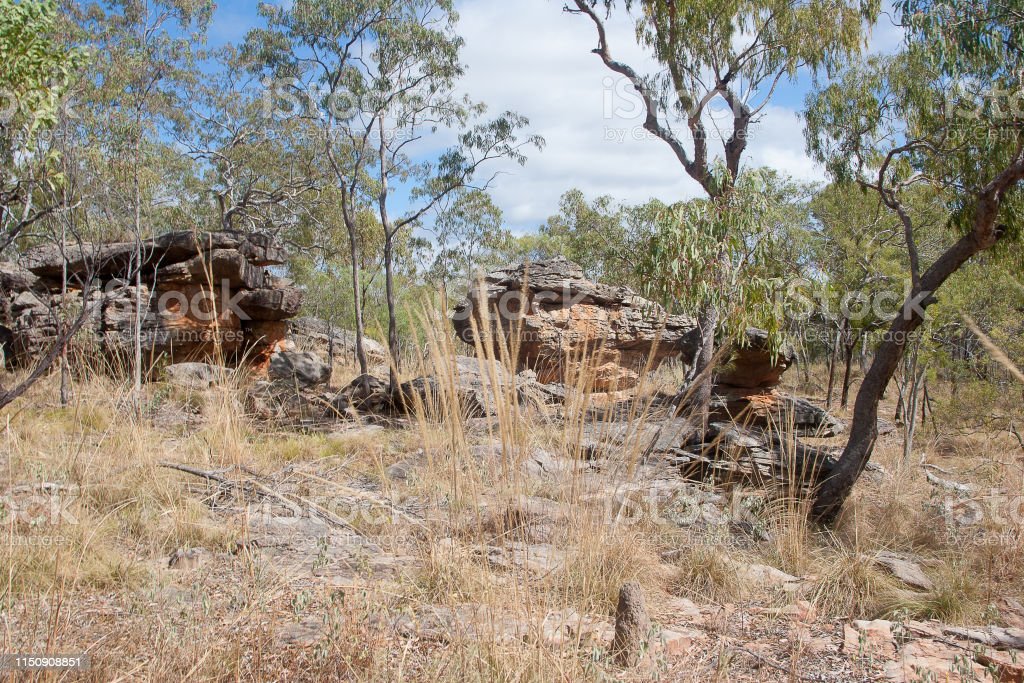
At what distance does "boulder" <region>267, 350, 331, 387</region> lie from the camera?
37.0 ft

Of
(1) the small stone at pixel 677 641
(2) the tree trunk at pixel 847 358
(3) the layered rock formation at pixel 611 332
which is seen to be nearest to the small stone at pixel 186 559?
(1) the small stone at pixel 677 641

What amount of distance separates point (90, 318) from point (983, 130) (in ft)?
32.5

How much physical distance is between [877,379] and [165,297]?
9590mm

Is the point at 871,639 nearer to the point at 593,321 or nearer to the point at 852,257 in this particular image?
the point at 593,321

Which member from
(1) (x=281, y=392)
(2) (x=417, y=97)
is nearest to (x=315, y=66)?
(2) (x=417, y=97)

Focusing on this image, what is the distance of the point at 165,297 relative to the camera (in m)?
10.5

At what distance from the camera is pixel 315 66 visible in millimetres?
12023

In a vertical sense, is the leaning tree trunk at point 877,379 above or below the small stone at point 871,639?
above

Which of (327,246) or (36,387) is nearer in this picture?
(36,387)

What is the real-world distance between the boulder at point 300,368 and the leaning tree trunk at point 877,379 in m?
8.20

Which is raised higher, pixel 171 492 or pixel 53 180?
pixel 53 180

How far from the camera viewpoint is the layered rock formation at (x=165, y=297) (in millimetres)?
9609

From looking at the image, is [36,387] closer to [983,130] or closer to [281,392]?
[281,392]

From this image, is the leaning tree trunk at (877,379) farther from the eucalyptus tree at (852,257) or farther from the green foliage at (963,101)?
the eucalyptus tree at (852,257)
